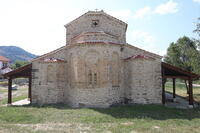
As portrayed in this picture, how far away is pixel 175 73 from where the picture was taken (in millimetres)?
15766

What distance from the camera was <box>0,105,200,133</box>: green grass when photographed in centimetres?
846

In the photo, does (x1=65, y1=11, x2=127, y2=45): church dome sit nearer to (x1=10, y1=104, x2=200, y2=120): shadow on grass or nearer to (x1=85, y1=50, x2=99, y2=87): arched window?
(x1=85, y1=50, x2=99, y2=87): arched window

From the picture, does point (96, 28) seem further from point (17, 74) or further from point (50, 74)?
point (17, 74)

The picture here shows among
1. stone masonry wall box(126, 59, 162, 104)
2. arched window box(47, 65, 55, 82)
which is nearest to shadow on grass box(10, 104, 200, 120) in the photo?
stone masonry wall box(126, 59, 162, 104)

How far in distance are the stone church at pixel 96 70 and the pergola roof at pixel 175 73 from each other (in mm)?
809

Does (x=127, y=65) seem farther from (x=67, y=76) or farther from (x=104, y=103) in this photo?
(x=67, y=76)

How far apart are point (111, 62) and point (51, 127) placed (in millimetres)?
7285

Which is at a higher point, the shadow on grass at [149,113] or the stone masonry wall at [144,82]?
the stone masonry wall at [144,82]

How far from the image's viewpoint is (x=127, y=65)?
15172 mm

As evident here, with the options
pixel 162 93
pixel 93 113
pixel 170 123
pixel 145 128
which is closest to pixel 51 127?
pixel 93 113

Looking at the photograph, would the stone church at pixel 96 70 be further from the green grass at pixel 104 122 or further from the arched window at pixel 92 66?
the green grass at pixel 104 122

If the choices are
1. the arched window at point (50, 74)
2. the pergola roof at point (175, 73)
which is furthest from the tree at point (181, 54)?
the arched window at point (50, 74)

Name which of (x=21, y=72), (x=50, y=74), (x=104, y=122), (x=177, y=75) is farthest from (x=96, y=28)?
(x=104, y=122)

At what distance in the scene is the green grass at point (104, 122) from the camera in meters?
8.46
